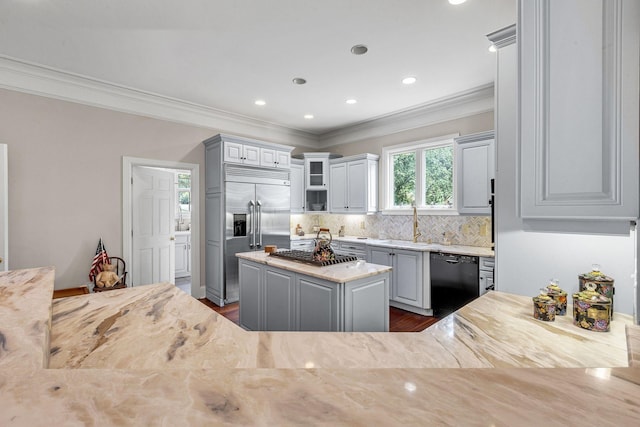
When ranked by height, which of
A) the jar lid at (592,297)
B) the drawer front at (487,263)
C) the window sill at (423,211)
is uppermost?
the window sill at (423,211)

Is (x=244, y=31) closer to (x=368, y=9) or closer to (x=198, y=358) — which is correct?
(x=368, y=9)

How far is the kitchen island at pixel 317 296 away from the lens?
2314 millimetres

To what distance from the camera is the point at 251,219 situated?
15.1ft

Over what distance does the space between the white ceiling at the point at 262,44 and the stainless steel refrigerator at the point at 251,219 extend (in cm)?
133

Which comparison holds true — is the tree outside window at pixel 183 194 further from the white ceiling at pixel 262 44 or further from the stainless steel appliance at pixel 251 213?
the white ceiling at pixel 262 44

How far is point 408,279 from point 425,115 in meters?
2.48

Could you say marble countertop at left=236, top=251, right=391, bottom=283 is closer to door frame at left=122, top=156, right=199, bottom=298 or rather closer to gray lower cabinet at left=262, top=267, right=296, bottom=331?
gray lower cabinet at left=262, top=267, right=296, bottom=331

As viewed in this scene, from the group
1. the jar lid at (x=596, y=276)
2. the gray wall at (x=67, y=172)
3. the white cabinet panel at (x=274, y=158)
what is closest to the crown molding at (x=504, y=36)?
the jar lid at (x=596, y=276)

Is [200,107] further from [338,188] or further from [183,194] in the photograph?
[183,194]

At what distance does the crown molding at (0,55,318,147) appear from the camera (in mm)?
3195

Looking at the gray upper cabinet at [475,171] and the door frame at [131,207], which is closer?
the gray upper cabinet at [475,171]

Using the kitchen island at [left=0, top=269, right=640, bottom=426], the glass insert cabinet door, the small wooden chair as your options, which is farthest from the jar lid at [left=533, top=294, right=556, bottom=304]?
the glass insert cabinet door

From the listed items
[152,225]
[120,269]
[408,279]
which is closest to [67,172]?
[152,225]

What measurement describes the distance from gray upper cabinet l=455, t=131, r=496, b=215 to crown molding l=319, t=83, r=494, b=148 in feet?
2.17
